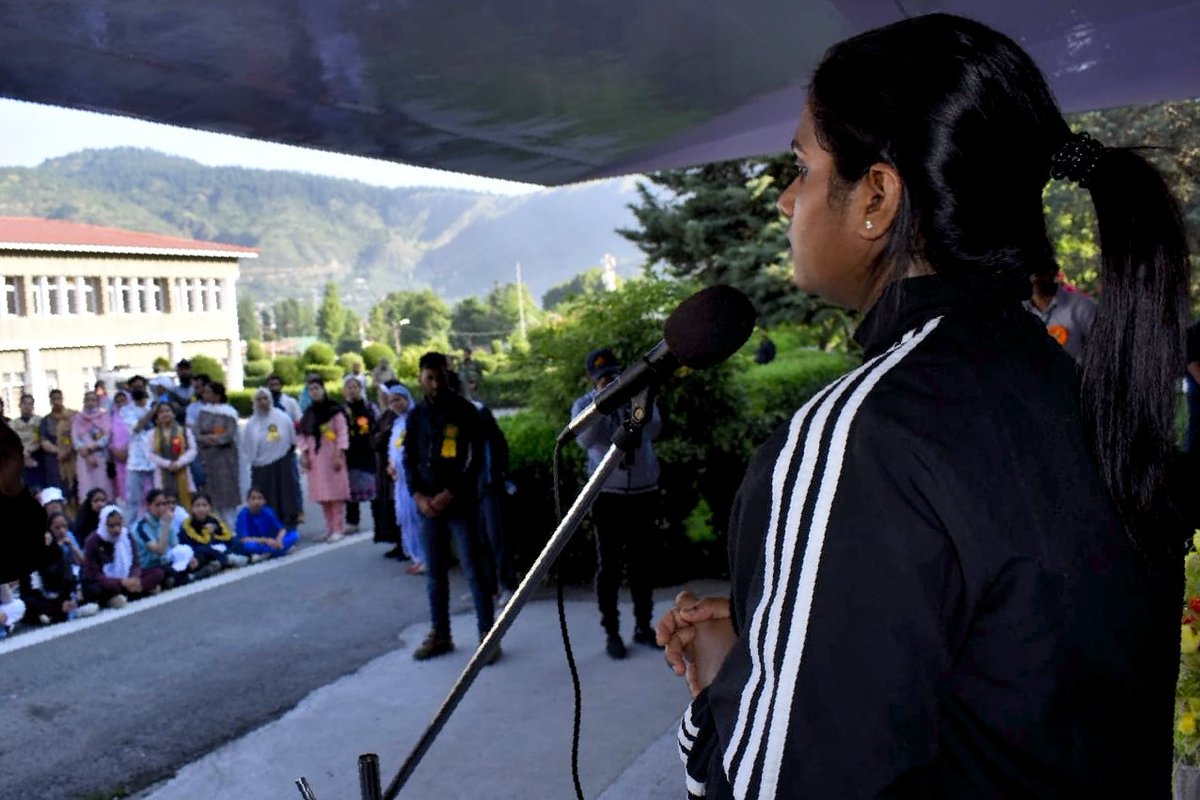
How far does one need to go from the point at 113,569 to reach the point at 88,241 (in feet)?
180

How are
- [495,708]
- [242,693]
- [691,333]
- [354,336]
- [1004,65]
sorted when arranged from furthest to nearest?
1. [354,336]
2. [242,693]
3. [495,708]
4. [691,333]
5. [1004,65]

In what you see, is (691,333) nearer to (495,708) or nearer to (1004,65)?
(1004,65)

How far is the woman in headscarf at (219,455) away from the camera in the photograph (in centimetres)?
1245

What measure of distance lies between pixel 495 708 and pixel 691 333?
458 cm

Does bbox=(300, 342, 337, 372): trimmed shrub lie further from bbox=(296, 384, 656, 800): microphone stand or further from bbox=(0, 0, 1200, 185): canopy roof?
bbox=(296, 384, 656, 800): microphone stand

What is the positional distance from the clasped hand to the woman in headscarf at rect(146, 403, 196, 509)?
→ 11220 mm

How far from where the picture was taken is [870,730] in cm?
91

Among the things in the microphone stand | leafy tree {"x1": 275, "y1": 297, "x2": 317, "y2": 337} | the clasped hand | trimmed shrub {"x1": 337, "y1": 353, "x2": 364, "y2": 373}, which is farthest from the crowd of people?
leafy tree {"x1": 275, "y1": 297, "x2": 317, "y2": 337}

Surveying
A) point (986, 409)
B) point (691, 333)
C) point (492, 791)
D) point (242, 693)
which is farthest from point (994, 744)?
point (242, 693)

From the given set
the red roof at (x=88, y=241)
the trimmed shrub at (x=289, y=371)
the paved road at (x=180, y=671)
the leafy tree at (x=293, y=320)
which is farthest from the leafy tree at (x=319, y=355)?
the leafy tree at (x=293, y=320)

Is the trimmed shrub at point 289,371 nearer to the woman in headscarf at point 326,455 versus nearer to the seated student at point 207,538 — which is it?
the woman in headscarf at point 326,455

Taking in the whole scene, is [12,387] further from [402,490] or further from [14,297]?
[402,490]

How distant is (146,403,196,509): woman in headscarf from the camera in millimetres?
11586

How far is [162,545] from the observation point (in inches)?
388
